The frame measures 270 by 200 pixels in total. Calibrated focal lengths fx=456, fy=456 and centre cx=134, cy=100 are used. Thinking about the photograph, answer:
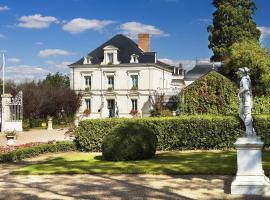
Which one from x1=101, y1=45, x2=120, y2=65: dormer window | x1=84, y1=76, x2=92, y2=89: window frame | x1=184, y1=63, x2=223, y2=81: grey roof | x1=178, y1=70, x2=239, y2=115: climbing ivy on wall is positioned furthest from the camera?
x1=84, y1=76, x2=92, y2=89: window frame

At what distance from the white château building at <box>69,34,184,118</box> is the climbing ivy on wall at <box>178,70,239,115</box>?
27.0 m

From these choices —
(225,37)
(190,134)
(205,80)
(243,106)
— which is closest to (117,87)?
(225,37)

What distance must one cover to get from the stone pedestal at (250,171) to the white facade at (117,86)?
42212 mm

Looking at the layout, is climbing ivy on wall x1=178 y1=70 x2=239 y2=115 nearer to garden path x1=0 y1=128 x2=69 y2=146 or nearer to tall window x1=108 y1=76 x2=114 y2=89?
garden path x1=0 y1=128 x2=69 y2=146

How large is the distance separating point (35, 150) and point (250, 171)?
11309 millimetres

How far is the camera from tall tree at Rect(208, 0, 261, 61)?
4456 centimetres

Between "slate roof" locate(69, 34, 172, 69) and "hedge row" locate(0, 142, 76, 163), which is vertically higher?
"slate roof" locate(69, 34, 172, 69)

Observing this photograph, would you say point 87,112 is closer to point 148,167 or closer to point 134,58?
point 134,58

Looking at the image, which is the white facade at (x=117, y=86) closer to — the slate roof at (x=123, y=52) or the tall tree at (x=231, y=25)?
the slate roof at (x=123, y=52)

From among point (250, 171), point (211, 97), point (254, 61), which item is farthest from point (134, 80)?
point (250, 171)

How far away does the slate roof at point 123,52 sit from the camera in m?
54.1

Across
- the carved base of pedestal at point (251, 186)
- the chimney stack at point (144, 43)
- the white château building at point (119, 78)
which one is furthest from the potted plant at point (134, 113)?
the carved base of pedestal at point (251, 186)

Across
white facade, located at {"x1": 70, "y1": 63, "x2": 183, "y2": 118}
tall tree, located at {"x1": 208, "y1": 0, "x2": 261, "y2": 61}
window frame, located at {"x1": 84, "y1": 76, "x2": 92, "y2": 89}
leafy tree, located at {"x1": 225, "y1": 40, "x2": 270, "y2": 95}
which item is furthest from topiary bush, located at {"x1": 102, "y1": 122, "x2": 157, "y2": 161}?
window frame, located at {"x1": 84, "y1": 76, "x2": 92, "y2": 89}

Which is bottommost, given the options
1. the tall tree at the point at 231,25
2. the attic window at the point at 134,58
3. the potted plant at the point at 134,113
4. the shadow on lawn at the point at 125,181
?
the shadow on lawn at the point at 125,181
